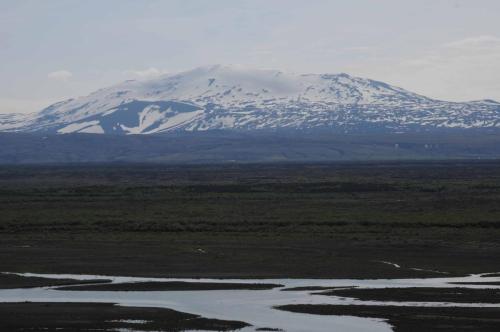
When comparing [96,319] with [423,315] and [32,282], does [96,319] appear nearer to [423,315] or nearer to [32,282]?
[32,282]

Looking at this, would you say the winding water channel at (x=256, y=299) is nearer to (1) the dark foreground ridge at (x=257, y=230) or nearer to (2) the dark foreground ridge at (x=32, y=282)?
(2) the dark foreground ridge at (x=32, y=282)

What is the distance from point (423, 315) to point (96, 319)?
11024 millimetres

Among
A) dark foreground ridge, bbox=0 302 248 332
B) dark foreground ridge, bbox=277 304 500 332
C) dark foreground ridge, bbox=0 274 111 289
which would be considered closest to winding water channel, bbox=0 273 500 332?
dark foreground ridge, bbox=277 304 500 332

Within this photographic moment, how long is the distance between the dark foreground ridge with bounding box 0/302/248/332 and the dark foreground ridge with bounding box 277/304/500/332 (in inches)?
160

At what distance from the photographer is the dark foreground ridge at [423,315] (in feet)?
108

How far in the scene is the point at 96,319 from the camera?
35094 mm

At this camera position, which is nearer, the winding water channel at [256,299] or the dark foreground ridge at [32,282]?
the winding water channel at [256,299]

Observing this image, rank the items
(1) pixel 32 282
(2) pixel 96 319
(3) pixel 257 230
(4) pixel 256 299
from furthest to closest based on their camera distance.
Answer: (3) pixel 257 230, (1) pixel 32 282, (4) pixel 256 299, (2) pixel 96 319

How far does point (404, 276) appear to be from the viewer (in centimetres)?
4612

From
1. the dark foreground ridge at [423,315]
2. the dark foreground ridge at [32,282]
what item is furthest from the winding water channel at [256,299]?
the dark foreground ridge at [32,282]

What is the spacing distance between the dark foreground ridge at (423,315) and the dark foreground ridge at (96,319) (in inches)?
160

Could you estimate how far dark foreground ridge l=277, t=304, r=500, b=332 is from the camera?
108ft

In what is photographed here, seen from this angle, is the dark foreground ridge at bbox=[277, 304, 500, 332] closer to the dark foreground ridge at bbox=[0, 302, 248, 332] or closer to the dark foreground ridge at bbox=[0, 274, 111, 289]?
the dark foreground ridge at bbox=[0, 302, 248, 332]

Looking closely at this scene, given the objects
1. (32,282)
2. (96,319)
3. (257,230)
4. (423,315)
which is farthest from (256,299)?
(257,230)
